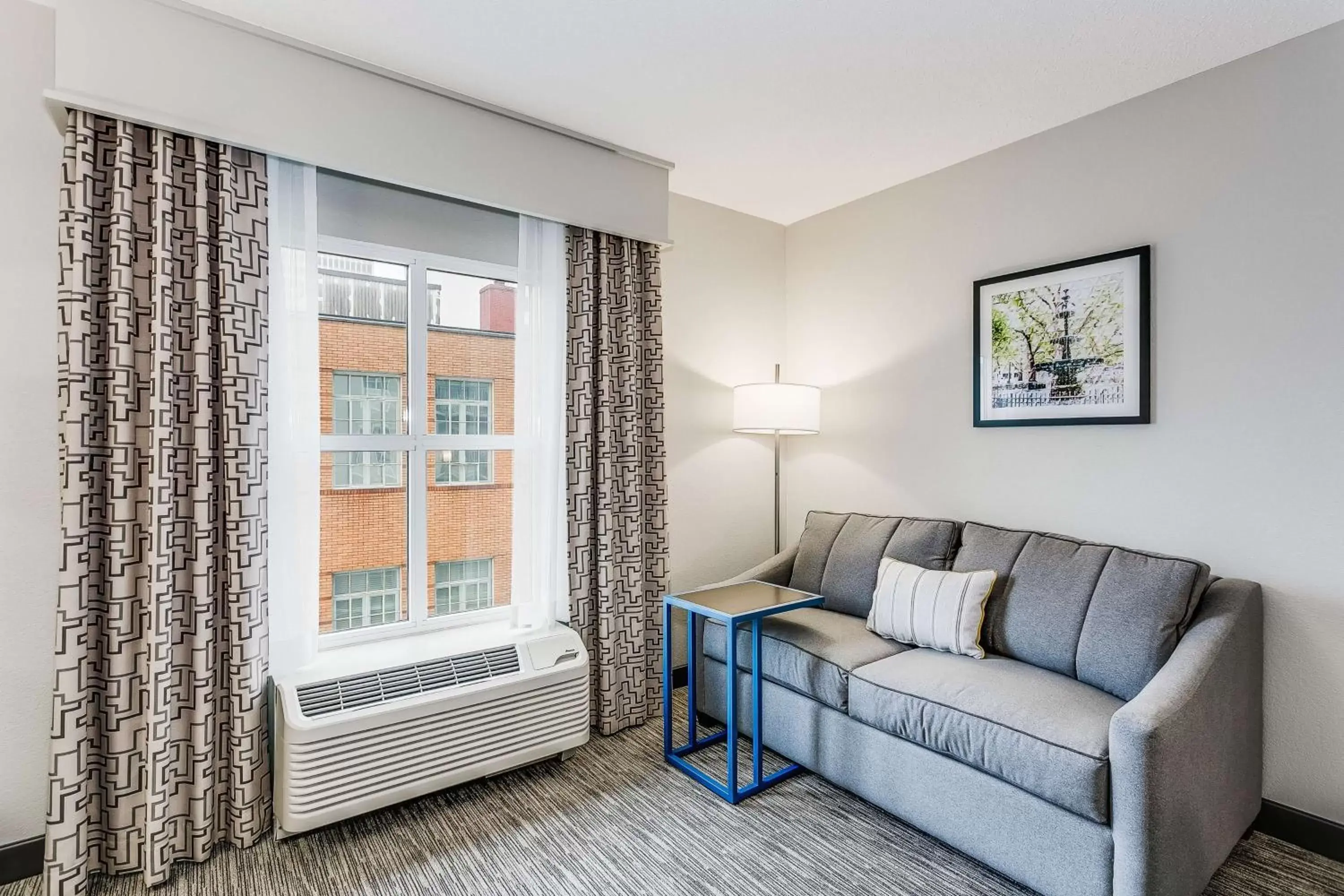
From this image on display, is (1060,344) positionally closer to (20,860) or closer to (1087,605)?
(1087,605)

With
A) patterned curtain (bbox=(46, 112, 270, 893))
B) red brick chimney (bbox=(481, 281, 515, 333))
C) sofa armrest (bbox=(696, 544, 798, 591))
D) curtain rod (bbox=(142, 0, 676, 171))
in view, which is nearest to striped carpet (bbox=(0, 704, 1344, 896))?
patterned curtain (bbox=(46, 112, 270, 893))

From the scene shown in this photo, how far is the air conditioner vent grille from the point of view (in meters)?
2.17

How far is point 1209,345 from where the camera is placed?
2322 millimetres

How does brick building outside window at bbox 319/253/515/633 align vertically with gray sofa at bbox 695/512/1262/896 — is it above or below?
above

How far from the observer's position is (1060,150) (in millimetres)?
2703

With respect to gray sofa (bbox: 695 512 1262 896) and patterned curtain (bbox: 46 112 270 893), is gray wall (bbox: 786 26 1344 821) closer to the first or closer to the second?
gray sofa (bbox: 695 512 1262 896)

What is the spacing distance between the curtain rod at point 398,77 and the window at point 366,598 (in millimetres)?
1838

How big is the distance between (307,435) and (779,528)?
2544 millimetres

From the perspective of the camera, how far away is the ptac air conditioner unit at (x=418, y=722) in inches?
82.7

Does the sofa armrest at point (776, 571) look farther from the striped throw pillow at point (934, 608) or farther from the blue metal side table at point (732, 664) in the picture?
the striped throw pillow at point (934, 608)

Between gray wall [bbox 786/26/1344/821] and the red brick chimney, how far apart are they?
198 cm

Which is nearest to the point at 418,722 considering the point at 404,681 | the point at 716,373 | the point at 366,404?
the point at 404,681

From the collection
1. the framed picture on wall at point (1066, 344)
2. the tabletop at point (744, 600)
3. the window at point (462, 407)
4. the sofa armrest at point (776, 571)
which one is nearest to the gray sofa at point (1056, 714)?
the tabletop at point (744, 600)

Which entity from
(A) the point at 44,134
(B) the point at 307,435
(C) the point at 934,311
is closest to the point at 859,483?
(C) the point at 934,311
